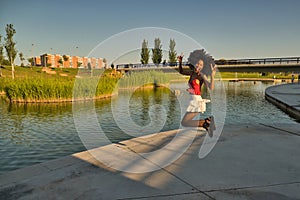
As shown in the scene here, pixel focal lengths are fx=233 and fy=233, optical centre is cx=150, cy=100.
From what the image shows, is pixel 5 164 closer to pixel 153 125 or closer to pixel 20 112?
pixel 153 125

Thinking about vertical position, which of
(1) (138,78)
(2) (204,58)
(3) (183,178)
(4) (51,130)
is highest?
(2) (204,58)

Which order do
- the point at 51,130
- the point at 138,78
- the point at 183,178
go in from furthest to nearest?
the point at 138,78
the point at 51,130
the point at 183,178

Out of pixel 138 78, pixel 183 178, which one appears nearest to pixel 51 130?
pixel 183 178

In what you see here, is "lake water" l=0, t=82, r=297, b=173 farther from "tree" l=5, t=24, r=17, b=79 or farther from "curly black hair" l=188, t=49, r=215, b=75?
"tree" l=5, t=24, r=17, b=79

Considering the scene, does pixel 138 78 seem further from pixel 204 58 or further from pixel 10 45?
pixel 204 58

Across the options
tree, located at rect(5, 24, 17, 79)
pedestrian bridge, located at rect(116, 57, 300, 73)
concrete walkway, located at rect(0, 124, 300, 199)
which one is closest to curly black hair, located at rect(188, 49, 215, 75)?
concrete walkway, located at rect(0, 124, 300, 199)

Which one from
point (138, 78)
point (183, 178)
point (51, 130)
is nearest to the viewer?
point (183, 178)

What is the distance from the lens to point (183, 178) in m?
3.72

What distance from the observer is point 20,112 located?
1556cm

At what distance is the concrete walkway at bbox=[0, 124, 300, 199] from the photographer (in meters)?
3.25

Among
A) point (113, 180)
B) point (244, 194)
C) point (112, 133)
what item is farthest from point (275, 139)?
point (112, 133)

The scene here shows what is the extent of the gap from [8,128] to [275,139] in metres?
11.2

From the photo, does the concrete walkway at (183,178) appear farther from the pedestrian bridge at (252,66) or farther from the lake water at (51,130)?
the pedestrian bridge at (252,66)

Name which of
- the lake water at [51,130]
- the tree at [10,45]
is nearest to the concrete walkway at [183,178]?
the lake water at [51,130]
